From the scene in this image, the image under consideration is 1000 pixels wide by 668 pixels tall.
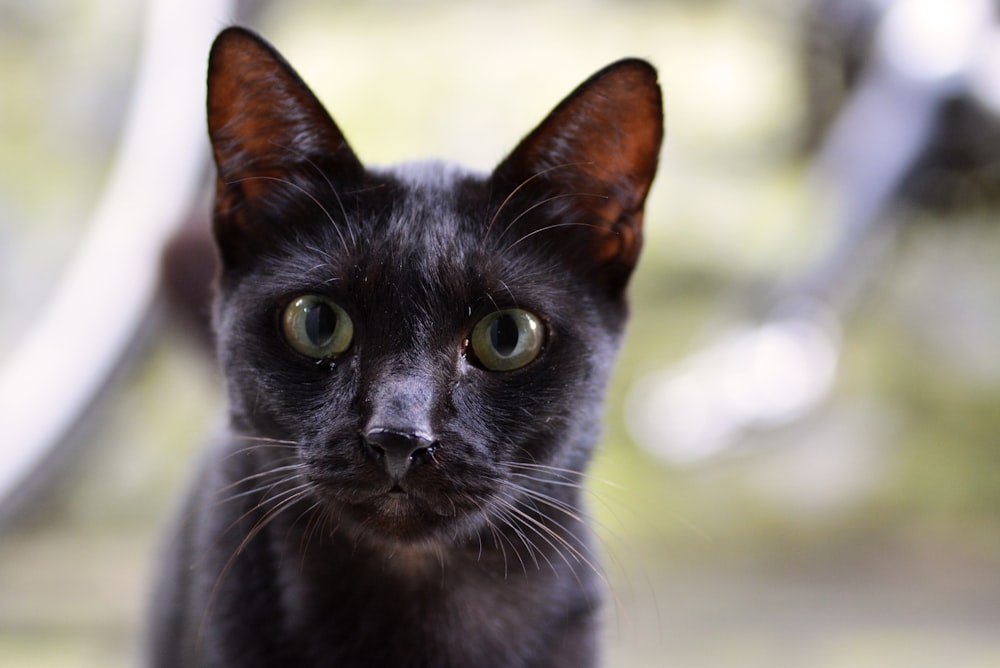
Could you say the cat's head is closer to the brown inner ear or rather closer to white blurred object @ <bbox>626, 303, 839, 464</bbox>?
Result: the brown inner ear

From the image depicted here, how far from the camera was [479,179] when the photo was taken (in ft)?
2.85

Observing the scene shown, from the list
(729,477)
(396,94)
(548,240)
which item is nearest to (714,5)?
(396,94)

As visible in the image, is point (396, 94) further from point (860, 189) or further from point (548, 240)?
point (548, 240)

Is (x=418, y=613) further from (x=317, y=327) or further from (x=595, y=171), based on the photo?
(x=595, y=171)

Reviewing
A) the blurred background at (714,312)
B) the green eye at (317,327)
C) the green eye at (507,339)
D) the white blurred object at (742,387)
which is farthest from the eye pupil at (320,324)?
the white blurred object at (742,387)

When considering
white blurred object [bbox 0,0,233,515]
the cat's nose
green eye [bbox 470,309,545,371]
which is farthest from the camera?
white blurred object [bbox 0,0,233,515]

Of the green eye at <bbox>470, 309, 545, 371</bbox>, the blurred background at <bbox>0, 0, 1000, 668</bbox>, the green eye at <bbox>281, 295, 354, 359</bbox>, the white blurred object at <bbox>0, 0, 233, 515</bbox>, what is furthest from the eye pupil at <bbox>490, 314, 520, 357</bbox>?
the white blurred object at <bbox>0, 0, 233, 515</bbox>

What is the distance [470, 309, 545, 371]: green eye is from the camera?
77 cm

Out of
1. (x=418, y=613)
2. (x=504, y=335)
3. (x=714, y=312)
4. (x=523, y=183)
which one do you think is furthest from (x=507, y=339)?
(x=714, y=312)

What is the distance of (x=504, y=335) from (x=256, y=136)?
246mm

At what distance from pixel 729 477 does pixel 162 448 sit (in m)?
1.13

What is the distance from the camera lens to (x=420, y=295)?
2.47 ft

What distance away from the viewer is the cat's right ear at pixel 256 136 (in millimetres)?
727

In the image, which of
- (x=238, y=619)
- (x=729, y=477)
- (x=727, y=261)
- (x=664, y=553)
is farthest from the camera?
(x=727, y=261)
